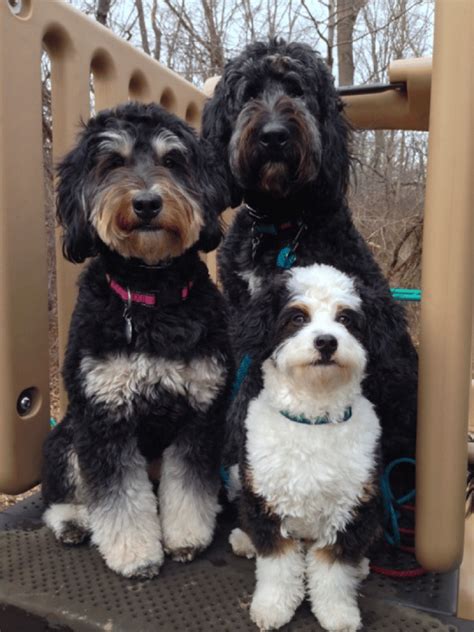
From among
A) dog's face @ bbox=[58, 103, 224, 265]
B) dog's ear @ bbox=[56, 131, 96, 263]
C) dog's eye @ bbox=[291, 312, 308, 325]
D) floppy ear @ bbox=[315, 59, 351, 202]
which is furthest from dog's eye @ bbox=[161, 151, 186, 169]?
dog's eye @ bbox=[291, 312, 308, 325]

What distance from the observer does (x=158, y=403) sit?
1.85m

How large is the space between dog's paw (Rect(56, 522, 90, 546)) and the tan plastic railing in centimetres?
26

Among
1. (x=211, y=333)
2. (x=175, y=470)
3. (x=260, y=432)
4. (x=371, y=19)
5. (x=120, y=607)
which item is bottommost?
(x=120, y=607)

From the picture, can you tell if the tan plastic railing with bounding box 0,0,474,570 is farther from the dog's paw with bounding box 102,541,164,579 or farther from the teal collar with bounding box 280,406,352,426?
the dog's paw with bounding box 102,541,164,579

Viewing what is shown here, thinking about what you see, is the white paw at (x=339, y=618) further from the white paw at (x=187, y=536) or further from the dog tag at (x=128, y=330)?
the dog tag at (x=128, y=330)

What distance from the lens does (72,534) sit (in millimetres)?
2006

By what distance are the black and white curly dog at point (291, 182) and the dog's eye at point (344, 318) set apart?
384 mm

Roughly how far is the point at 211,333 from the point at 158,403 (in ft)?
0.97

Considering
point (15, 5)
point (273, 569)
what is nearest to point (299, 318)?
point (273, 569)

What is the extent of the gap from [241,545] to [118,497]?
44cm

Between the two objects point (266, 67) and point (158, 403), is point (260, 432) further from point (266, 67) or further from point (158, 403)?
point (266, 67)

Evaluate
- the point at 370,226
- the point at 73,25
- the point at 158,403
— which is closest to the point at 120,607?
the point at 158,403

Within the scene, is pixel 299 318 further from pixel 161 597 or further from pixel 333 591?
pixel 161 597

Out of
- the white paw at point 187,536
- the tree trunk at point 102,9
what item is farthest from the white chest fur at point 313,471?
the tree trunk at point 102,9
